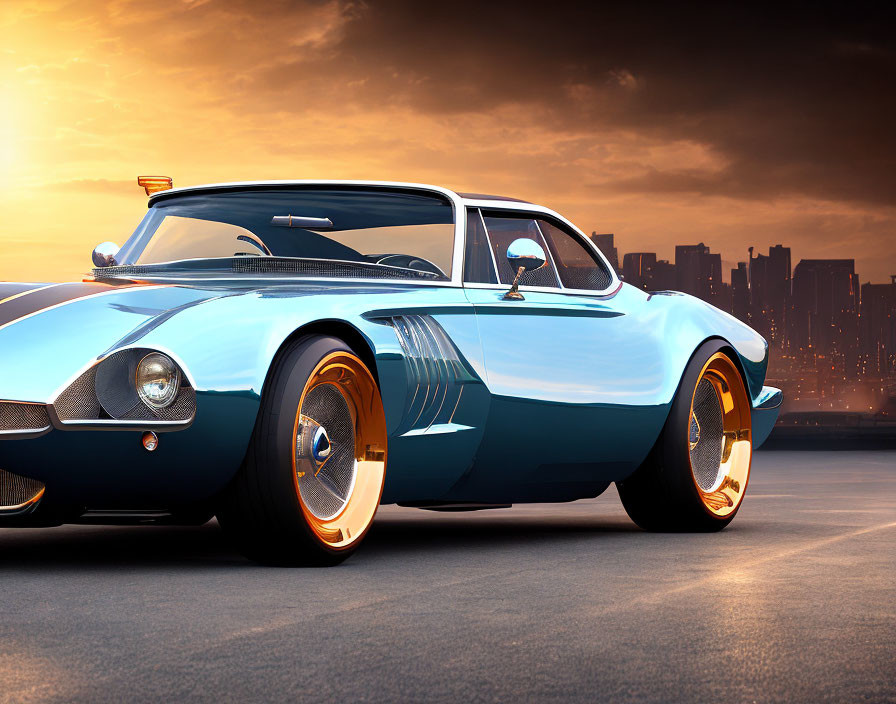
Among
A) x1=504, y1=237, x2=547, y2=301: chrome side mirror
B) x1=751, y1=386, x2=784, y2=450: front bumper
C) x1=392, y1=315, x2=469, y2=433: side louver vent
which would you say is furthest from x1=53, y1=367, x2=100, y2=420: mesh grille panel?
x1=751, y1=386, x2=784, y2=450: front bumper

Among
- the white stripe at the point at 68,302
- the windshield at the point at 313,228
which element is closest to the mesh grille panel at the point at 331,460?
the white stripe at the point at 68,302

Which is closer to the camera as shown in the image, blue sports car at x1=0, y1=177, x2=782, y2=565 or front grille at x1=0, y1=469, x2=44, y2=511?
blue sports car at x1=0, y1=177, x2=782, y2=565

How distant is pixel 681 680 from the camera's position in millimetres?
3416

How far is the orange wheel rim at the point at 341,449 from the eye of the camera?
213 inches

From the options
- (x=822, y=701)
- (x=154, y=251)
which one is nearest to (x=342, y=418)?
(x=154, y=251)

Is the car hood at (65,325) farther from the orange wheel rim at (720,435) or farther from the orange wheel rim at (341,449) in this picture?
the orange wheel rim at (720,435)

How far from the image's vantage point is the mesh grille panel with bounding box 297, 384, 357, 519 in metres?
5.43

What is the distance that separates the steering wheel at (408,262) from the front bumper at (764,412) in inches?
92.3

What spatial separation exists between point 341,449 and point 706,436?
2.74 metres

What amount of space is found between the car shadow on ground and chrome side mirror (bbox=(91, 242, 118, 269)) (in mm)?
1353

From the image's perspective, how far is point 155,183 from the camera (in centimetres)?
767

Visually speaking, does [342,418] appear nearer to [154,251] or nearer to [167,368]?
[167,368]

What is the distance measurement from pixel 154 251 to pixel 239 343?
82.8 inches

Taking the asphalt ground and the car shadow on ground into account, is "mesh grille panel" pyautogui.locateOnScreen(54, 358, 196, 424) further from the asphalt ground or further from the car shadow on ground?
the car shadow on ground
